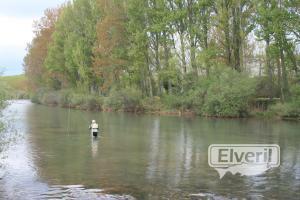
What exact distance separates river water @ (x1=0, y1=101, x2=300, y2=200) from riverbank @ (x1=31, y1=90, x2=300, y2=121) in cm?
1486

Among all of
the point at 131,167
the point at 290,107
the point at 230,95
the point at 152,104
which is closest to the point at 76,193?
the point at 131,167

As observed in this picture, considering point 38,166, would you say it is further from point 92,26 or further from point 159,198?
point 92,26

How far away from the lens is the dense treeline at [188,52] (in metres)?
53.0

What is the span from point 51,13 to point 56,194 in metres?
86.1

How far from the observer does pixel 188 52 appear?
64.8 m

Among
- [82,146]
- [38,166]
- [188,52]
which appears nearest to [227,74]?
[188,52]

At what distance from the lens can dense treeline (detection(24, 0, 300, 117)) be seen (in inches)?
2085

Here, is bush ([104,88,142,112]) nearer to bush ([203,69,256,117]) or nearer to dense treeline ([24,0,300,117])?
dense treeline ([24,0,300,117])

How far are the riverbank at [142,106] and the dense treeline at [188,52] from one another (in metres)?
0.18

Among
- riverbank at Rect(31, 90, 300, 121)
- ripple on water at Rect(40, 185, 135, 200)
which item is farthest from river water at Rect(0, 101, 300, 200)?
riverbank at Rect(31, 90, 300, 121)

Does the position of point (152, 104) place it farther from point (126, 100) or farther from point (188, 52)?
point (188, 52)

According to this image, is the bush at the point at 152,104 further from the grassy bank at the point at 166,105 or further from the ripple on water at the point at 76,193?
the ripple on water at the point at 76,193

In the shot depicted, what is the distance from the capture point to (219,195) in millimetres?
16438

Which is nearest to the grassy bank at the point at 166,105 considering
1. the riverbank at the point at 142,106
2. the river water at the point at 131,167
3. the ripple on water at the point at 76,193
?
the riverbank at the point at 142,106
